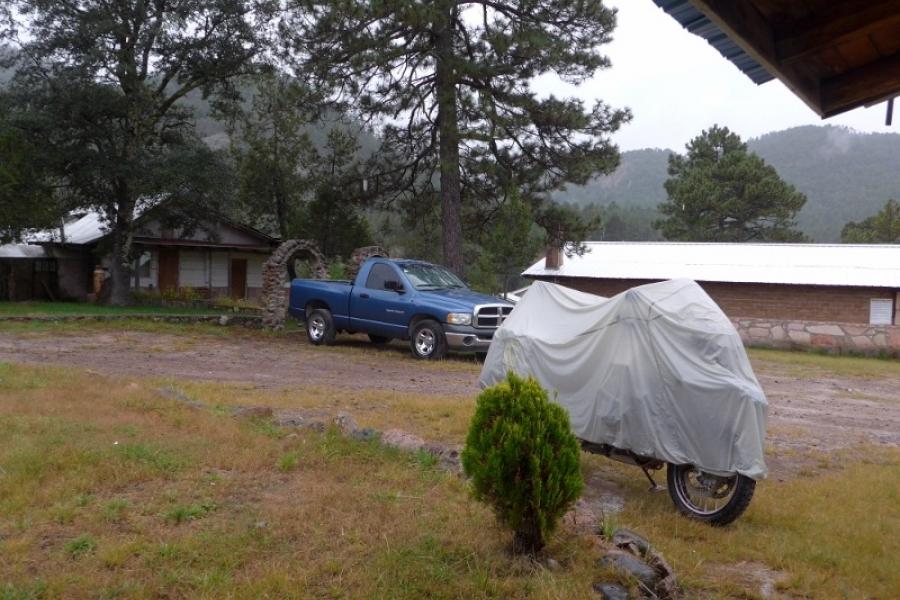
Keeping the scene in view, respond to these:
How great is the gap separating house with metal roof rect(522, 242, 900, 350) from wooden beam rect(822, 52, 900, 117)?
19459 millimetres

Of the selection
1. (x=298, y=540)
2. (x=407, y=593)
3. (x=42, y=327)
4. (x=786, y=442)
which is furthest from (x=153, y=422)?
(x=42, y=327)

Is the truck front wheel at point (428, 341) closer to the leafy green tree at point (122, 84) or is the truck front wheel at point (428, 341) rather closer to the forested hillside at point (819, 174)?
the leafy green tree at point (122, 84)

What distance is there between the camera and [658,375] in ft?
19.2

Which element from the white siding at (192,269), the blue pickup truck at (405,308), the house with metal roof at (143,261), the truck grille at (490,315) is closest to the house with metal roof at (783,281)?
the blue pickup truck at (405,308)

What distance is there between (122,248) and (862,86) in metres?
26.9

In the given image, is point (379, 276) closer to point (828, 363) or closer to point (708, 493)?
point (708, 493)

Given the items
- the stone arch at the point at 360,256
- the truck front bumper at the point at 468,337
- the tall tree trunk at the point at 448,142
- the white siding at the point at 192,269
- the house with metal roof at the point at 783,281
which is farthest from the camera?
the white siding at the point at 192,269

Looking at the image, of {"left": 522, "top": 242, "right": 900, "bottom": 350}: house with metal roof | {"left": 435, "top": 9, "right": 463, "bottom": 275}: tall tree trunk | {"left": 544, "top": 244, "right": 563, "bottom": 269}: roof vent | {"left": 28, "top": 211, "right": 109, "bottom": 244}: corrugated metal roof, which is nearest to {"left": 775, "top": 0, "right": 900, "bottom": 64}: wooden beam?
{"left": 435, "top": 9, "right": 463, "bottom": 275}: tall tree trunk

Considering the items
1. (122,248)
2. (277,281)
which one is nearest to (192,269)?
(122,248)

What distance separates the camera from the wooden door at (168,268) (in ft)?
108

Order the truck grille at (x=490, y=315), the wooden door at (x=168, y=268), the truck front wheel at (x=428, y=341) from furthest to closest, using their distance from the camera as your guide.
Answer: the wooden door at (x=168, y=268) → the truck front wheel at (x=428, y=341) → the truck grille at (x=490, y=315)

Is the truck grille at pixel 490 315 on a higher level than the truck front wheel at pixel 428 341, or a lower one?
higher

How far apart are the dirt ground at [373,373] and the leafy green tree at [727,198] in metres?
29.2

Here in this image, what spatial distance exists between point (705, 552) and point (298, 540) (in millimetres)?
2622
